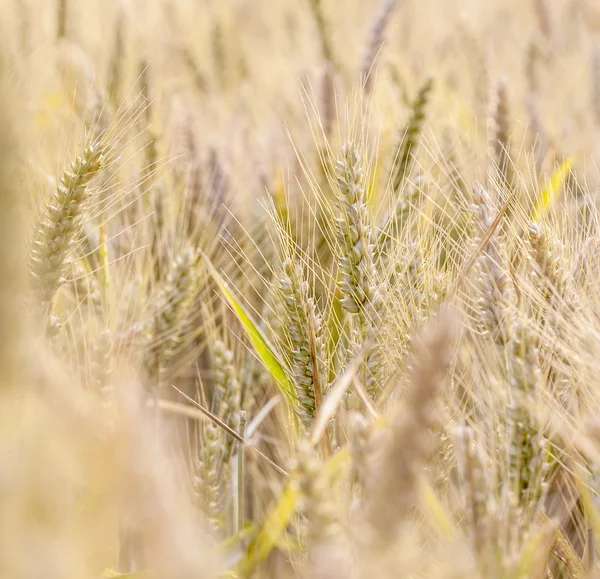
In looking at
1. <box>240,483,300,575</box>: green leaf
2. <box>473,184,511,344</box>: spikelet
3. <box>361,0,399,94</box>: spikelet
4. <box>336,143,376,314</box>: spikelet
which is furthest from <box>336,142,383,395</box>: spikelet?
<box>361,0,399,94</box>: spikelet

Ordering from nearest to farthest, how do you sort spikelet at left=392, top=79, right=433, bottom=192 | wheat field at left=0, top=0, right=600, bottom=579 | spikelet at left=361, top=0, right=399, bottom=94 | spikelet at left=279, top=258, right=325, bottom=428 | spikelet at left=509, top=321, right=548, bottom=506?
wheat field at left=0, top=0, right=600, bottom=579 → spikelet at left=509, top=321, right=548, bottom=506 → spikelet at left=279, top=258, right=325, bottom=428 → spikelet at left=392, top=79, right=433, bottom=192 → spikelet at left=361, top=0, right=399, bottom=94

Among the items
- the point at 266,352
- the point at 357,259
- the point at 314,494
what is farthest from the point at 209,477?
the point at 314,494

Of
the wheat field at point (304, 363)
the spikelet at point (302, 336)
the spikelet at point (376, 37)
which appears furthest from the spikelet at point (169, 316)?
the spikelet at point (376, 37)

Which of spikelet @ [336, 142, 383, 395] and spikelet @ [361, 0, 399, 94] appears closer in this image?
spikelet @ [336, 142, 383, 395]

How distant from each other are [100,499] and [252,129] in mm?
1606

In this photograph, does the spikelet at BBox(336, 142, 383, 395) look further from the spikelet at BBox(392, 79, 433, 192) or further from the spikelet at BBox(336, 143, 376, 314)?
the spikelet at BBox(392, 79, 433, 192)

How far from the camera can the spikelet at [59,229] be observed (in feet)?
2.39

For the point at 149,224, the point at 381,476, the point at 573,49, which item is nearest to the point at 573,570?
the point at 381,476

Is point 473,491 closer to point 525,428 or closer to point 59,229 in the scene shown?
point 525,428

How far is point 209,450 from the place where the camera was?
845mm

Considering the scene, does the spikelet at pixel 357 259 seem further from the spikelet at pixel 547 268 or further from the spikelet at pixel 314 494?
the spikelet at pixel 314 494

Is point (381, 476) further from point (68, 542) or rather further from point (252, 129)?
point (252, 129)

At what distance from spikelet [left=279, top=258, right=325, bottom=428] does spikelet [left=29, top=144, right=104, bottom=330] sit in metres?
0.24

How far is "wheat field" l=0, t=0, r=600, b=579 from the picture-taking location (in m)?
0.42
